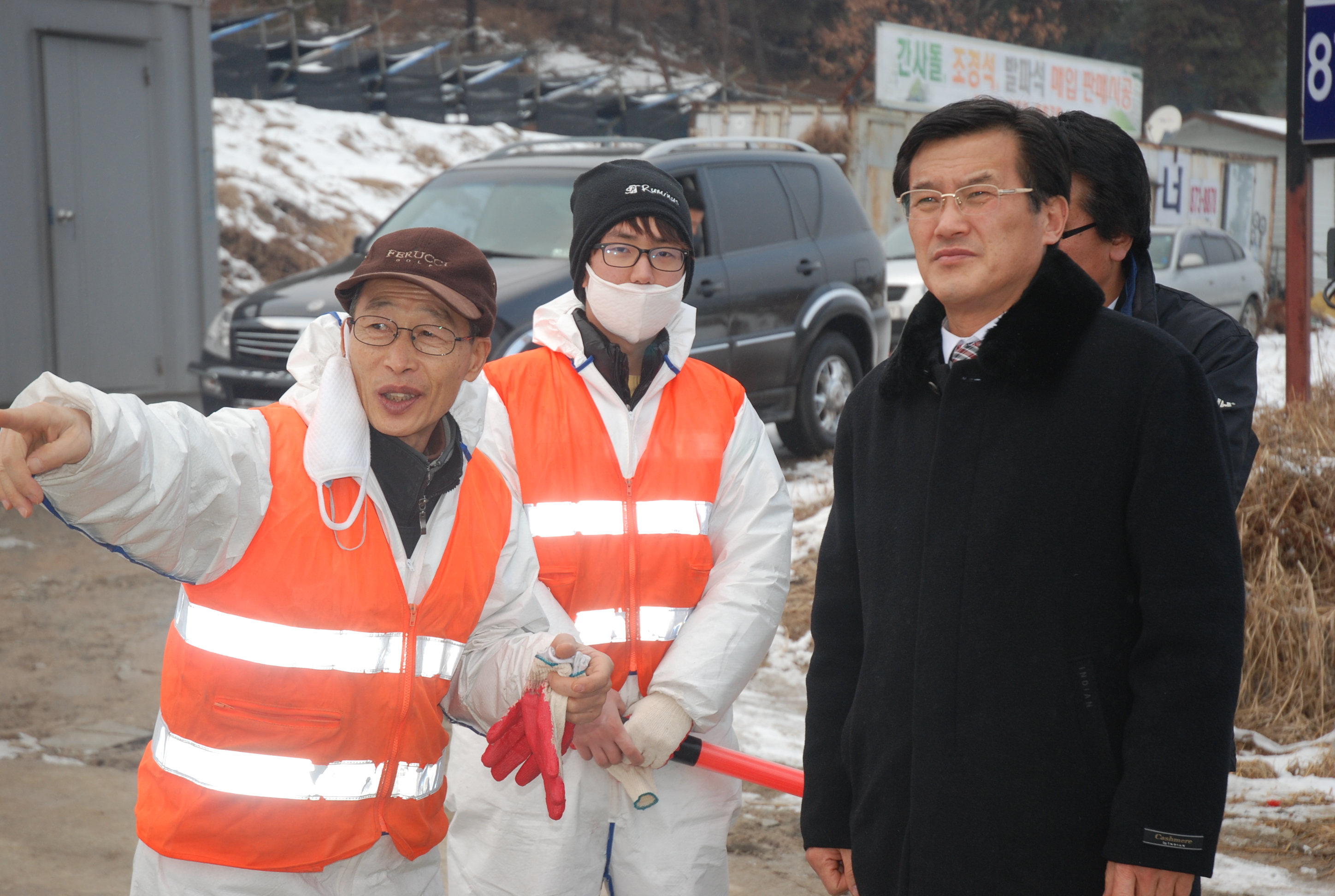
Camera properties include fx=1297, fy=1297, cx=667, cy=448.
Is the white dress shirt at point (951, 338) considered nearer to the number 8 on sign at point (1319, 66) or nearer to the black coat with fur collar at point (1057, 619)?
the black coat with fur collar at point (1057, 619)

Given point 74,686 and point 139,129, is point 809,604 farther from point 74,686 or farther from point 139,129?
point 139,129

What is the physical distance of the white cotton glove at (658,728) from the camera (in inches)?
107

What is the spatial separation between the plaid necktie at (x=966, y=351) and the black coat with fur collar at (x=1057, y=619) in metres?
0.03

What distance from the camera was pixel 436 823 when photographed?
2.47m

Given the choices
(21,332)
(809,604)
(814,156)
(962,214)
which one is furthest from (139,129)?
(962,214)

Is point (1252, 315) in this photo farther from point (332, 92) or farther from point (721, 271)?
Answer: point (332, 92)

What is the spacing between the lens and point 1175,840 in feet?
6.35

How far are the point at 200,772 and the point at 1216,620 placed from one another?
66.0 inches

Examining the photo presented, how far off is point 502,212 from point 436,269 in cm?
600

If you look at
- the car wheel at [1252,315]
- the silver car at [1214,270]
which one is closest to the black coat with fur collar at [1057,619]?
the silver car at [1214,270]

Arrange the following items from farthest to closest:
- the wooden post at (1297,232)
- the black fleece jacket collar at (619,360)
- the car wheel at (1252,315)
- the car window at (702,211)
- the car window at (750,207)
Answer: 1. the car wheel at (1252,315)
2. the car window at (750,207)
3. the car window at (702,211)
4. the wooden post at (1297,232)
5. the black fleece jacket collar at (619,360)

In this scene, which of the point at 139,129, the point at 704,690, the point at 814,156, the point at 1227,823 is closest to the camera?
the point at 704,690

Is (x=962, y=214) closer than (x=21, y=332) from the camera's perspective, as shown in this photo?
Yes

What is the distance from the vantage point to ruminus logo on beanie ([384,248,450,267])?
8.04ft
